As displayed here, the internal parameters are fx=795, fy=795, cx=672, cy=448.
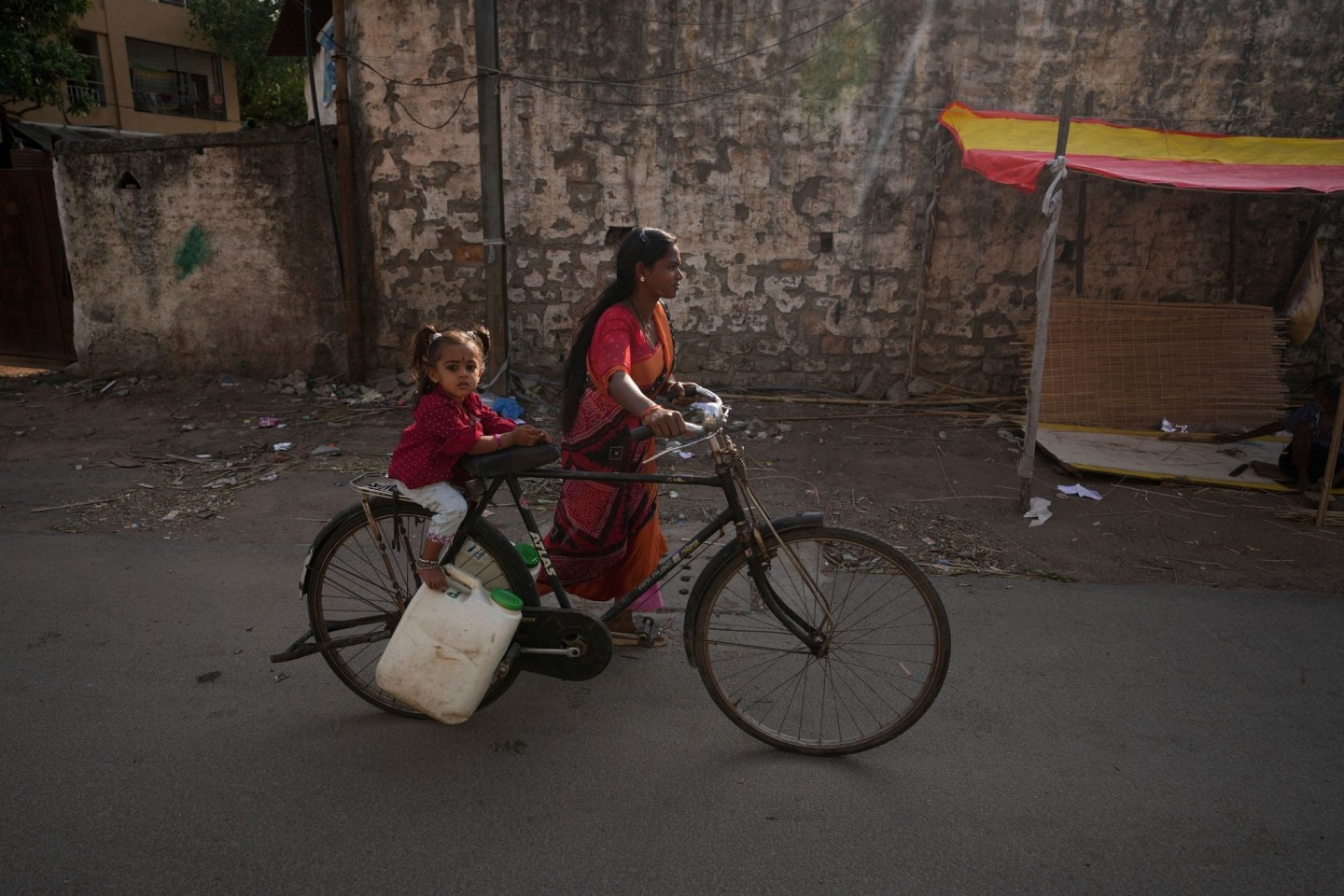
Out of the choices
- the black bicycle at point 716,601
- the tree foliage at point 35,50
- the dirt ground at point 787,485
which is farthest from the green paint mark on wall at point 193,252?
the tree foliage at point 35,50

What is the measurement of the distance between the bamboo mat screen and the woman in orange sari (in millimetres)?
4930

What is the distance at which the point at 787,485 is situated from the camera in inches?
213

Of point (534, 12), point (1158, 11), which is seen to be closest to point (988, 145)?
point (1158, 11)

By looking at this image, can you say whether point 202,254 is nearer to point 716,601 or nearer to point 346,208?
point 346,208

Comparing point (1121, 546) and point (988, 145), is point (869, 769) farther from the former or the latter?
point (988, 145)

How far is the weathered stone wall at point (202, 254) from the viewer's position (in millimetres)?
7551

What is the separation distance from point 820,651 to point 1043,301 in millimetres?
3257

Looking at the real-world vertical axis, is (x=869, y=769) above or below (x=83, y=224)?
below

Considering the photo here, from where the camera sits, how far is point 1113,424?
681cm

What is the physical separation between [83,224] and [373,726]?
Answer: 7842 millimetres

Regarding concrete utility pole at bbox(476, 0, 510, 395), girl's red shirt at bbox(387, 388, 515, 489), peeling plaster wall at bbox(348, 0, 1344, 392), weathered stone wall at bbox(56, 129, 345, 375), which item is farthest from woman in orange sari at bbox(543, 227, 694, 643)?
weathered stone wall at bbox(56, 129, 345, 375)

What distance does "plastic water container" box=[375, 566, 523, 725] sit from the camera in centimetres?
243

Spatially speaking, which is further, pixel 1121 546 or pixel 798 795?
pixel 1121 546

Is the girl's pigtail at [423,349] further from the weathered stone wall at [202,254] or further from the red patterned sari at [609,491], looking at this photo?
the weathered stone wall at [202,254]
